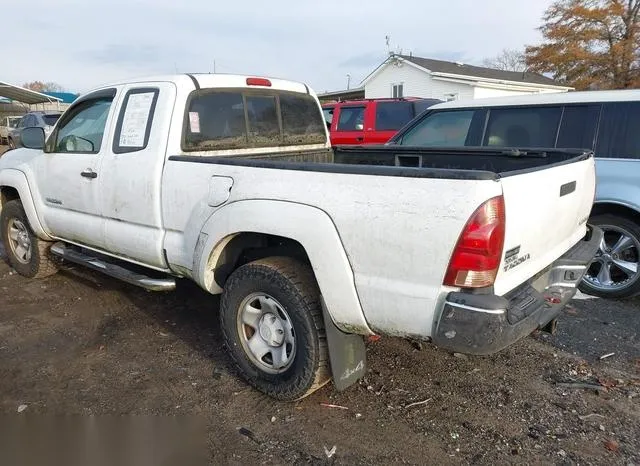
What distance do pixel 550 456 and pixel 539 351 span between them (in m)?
1.26

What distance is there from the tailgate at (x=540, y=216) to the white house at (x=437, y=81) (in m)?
22.6

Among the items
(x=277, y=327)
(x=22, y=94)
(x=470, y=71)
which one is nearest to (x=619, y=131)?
(x=277, y=327)

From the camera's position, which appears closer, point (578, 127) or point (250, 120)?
point (250, 120)

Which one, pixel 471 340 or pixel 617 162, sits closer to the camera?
pixel 471 340

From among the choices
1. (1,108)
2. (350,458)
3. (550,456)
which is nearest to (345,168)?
(350,458)

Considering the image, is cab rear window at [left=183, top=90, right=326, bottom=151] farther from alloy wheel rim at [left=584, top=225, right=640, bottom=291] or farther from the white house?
the white house

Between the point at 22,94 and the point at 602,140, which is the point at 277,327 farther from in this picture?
the point at 22,94

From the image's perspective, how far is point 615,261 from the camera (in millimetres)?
4742

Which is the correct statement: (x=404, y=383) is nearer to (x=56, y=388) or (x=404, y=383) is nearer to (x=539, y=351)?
(x=539, y=351)

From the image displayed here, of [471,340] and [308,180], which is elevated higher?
[308,180]

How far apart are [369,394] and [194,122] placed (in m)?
2.28

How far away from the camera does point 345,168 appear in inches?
102

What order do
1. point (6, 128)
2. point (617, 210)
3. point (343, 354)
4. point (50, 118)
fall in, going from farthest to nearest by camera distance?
point (6, 128), point (50, 118), point (617, 210), point (343, 354)

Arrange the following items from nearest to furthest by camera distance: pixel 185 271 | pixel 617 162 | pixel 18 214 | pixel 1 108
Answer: pixel 185 271 → pixel 617 162 → pixel 18 214 → pixel 1 108
